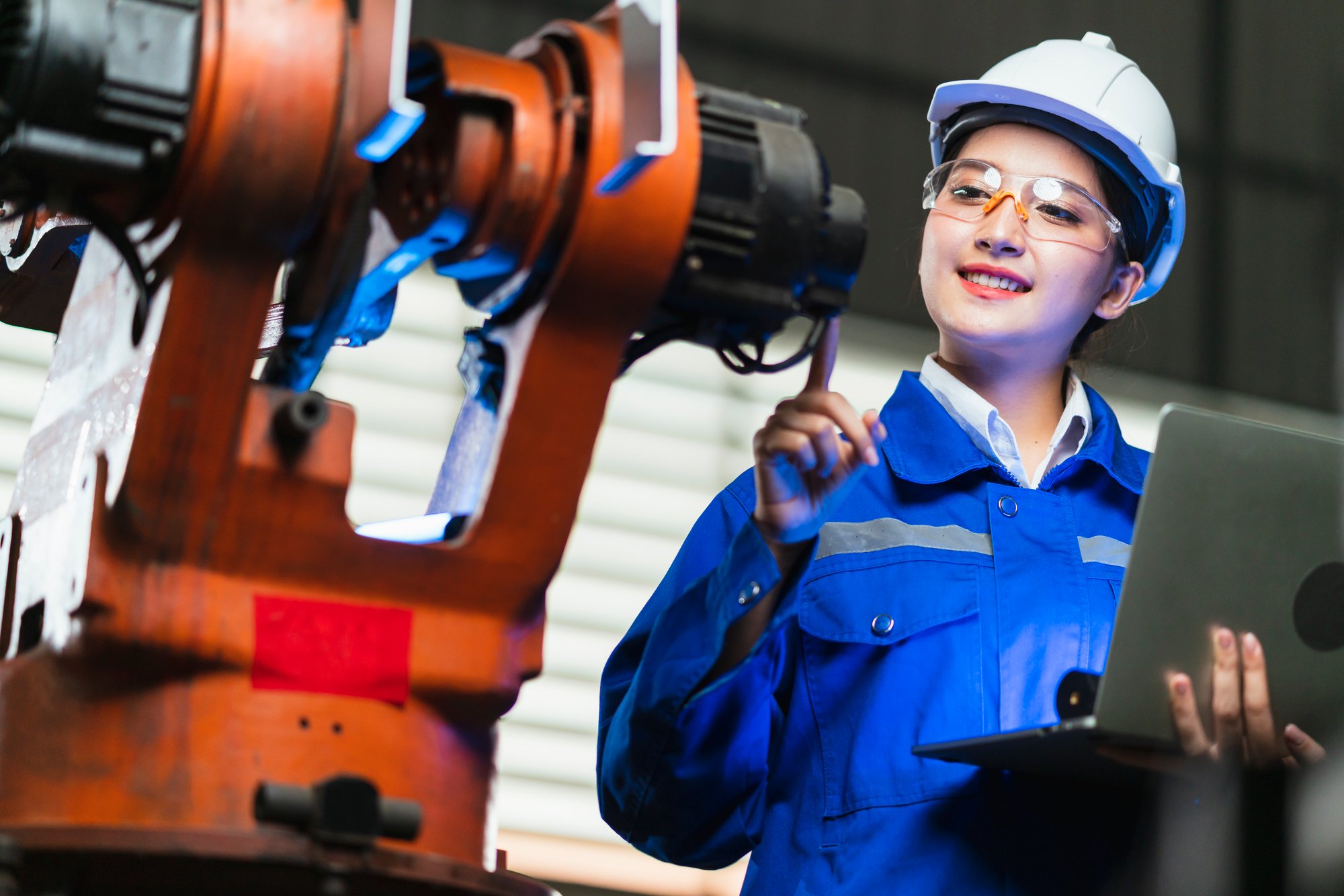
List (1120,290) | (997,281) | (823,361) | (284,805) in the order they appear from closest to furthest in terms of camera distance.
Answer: (284,805)
(823,361)
(997,281)
(1120,290)

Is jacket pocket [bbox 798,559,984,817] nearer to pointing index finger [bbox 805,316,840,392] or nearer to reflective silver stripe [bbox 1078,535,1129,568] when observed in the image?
reflective silver stripe [bbox 1078,535,1129,568]

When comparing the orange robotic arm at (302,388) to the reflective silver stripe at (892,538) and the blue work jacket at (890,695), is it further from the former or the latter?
the reflective silver stripe at (892,538)

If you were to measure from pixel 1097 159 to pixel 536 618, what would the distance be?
116 cm

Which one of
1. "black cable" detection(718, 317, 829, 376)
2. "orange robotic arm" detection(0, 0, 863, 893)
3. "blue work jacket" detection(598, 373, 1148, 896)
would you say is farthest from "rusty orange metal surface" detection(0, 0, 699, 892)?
"blue work jacket" detection(598, 373, 1148, 896)

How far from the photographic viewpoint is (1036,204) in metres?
1.89

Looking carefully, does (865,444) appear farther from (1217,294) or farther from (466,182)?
(1217,294)

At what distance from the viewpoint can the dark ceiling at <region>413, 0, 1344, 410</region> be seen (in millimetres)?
4934

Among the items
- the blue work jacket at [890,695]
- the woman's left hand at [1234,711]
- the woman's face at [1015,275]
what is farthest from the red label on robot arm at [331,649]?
the woman's face at [1015,275]

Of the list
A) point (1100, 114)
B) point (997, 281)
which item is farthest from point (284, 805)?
point (1100, 114)

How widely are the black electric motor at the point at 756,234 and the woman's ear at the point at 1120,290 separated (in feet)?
3.14

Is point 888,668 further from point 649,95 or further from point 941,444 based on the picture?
point 649,95

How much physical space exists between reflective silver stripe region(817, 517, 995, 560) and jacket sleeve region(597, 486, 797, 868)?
0.09 metres

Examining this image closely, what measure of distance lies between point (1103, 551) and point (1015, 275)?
0.33m

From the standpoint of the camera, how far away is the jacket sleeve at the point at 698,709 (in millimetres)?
1385
